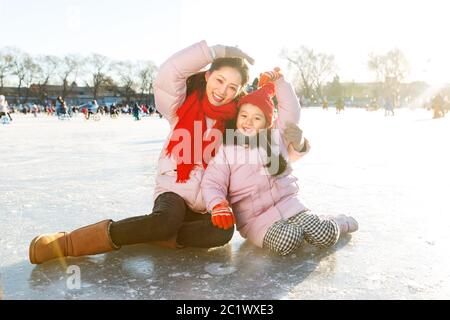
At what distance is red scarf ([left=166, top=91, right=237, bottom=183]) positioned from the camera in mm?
2197

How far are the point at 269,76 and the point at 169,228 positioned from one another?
95 cm

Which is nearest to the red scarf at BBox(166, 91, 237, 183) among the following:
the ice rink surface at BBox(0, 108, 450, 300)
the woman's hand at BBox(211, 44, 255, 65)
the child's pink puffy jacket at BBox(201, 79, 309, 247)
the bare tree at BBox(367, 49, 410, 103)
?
the child's pink puffy jacket at BBox(201, 79, 309, 247)

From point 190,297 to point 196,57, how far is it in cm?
118

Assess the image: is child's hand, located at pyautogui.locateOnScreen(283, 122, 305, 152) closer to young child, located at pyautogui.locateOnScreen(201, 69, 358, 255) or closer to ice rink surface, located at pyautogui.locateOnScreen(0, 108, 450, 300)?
young child, located at pyautogui.locateOnScreen(201, 69, 358, 255)

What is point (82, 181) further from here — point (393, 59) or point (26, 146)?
point (393, 59)

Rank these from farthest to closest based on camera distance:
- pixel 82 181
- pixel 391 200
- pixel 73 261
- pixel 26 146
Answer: pixel 26 146 < pixel 82 181 < pixel 391 200 < pixel 73 261

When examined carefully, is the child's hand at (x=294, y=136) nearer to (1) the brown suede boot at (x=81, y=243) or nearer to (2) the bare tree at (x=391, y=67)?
(1) the brown suede boot at (x=81, y=243)

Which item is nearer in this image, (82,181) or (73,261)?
(73,261)

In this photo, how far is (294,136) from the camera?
2.29 m

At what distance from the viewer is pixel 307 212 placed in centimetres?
217

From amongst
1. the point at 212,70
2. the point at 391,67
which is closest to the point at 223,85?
the point at 212,70

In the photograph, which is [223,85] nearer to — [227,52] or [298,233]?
[227,52]

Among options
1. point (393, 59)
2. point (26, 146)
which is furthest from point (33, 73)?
point (26, 146)

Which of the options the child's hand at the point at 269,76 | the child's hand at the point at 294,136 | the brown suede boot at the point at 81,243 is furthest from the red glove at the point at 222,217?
the child's hand at the point at 269,76
